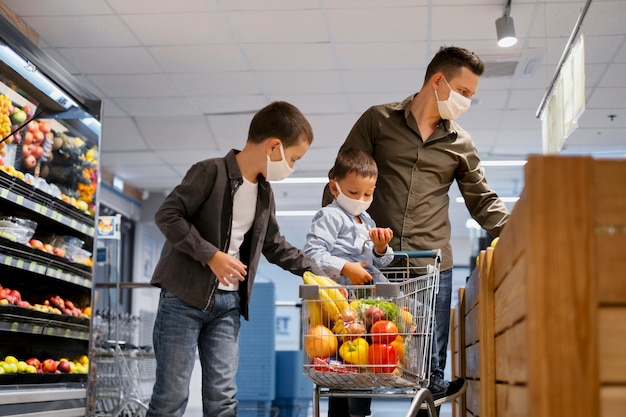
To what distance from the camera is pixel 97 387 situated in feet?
22.3

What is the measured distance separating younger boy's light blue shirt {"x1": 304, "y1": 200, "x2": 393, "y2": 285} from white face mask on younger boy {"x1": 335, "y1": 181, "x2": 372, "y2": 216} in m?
0.02

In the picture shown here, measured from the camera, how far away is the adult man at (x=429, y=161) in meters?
3.15

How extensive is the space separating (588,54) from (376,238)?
18.1 feet

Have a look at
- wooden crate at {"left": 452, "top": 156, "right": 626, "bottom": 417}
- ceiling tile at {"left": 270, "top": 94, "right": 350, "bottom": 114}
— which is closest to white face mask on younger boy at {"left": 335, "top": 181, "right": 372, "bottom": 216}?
wooden crate at {"left": 452, "top": 156, "right": 626, "bottom": 417}

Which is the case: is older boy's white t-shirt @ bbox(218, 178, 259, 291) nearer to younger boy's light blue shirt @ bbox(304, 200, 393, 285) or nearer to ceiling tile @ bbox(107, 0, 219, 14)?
younger boy's light blue shirt @ bbox(304, 200, 393, 285)

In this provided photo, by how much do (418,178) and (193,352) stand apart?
112cm

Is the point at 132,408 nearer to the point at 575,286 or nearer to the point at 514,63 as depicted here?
the point at 514,63

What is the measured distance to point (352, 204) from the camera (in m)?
2.90

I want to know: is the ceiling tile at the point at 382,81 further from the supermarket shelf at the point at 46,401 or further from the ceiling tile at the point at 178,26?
the supermarket shelf at the point at 46,401

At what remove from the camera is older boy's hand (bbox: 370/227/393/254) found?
2.65 meters

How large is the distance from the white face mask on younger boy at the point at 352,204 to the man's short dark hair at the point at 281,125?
26cm

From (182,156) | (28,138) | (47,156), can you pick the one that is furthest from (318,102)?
(28,138)

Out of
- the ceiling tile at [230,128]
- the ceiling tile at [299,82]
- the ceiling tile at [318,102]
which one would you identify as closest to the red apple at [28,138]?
the ceiling tile at [299,82]

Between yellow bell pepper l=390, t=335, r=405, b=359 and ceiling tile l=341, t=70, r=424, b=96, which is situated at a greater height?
ceiling tile l=341, t=70, r=424, b=96
